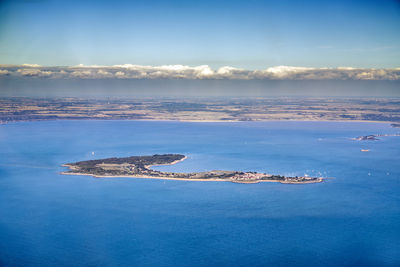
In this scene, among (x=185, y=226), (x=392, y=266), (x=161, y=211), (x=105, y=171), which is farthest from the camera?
(x=105, y=171)

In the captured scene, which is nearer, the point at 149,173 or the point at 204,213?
the point at 204,213

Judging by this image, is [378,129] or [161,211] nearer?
[161,211]

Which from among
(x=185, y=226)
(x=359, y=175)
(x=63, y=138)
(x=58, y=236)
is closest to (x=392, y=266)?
(x=185, y=226)

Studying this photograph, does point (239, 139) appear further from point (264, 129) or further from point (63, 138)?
point (63, 138)

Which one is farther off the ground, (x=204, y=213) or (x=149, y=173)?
(x=149, y=173)
